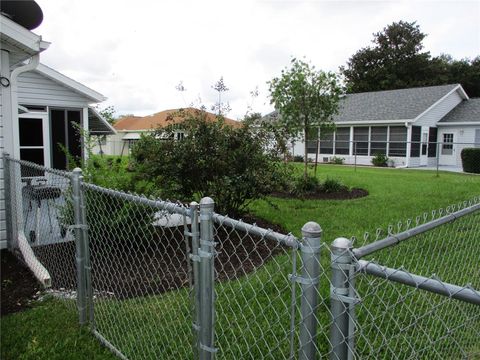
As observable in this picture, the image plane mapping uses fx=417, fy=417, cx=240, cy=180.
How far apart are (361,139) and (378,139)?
1169 millimetres

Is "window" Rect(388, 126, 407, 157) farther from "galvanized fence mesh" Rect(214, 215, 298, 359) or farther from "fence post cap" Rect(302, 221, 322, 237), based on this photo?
"fence post cap" Rect(302, 221, 322, 237)

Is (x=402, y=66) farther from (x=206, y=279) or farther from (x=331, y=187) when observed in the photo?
(x=206, y=279)

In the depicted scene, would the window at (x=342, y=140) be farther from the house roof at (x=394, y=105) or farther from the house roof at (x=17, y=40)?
the house roof at (x=17, y=40)

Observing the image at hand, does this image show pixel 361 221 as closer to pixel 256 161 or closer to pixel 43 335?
pixel 256 161

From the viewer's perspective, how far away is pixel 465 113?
24234 mm

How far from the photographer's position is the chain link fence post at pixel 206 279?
6.96 feet

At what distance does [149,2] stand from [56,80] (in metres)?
3.76

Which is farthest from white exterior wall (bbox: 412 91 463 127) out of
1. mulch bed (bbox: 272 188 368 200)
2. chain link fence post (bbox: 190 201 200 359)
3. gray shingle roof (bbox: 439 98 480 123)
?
chain link fence post (bbox: 190 201 200 359)

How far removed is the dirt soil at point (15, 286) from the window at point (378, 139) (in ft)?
72.3

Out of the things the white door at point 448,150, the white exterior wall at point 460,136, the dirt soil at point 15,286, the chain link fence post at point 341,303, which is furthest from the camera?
the white door at point 448,150

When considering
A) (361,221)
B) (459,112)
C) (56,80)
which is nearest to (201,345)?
(361,221)

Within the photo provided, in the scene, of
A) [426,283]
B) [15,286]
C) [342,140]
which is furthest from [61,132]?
[342,140]

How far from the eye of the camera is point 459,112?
24891 millimetres

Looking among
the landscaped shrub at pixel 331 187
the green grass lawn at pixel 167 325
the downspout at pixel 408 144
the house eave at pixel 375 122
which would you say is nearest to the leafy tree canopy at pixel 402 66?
the house eave at pixel 375 122
